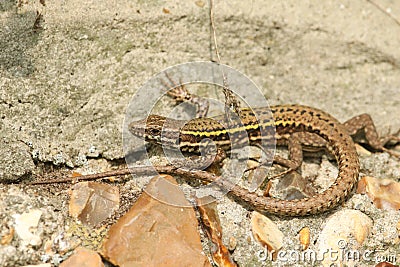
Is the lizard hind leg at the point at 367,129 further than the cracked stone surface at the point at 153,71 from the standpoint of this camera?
Yes

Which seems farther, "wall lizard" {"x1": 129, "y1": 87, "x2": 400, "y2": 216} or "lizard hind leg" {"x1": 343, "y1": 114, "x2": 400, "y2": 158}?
"lizard hind leg" {"x1": 343, "y1": 114, "x2": 400, "y2": 158}

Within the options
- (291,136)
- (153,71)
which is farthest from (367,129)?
(153,71)

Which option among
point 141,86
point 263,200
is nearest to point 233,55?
point 141,86

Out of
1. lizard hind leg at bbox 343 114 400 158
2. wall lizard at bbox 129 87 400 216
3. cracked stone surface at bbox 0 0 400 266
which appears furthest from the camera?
lizard hind leg at bbox 343 114 400 158

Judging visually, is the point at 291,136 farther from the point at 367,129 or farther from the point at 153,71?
the point at 153,71

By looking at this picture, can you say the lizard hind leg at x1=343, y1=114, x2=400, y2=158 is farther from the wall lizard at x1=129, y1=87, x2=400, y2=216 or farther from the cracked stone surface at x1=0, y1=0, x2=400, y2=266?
the cracked stone surface at x1=0, y1=0, x2=400, y2=266

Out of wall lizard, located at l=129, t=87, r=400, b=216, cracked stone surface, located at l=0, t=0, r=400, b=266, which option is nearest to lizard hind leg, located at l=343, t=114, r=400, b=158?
wall lizard, located at l=129, t=87, r=400, b=216

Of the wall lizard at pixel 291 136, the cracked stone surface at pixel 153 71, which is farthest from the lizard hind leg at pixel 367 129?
the cracked stone surface at pixel 153 71

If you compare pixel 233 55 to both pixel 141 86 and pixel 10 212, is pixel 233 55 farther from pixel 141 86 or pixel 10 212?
pixel 10 212

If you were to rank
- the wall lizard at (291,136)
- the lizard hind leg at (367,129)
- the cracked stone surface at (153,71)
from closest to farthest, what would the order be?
the cracked stone surface at (153,71) → the wall lizard at (291,136) → the lizard hind leg at (367,129)

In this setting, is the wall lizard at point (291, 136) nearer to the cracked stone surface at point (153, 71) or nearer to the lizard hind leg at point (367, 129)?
the lizard hind leg at point (367, 129)

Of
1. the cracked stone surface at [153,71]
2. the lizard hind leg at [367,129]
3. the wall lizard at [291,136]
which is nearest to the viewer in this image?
the cracked stone surface at [153,71]
